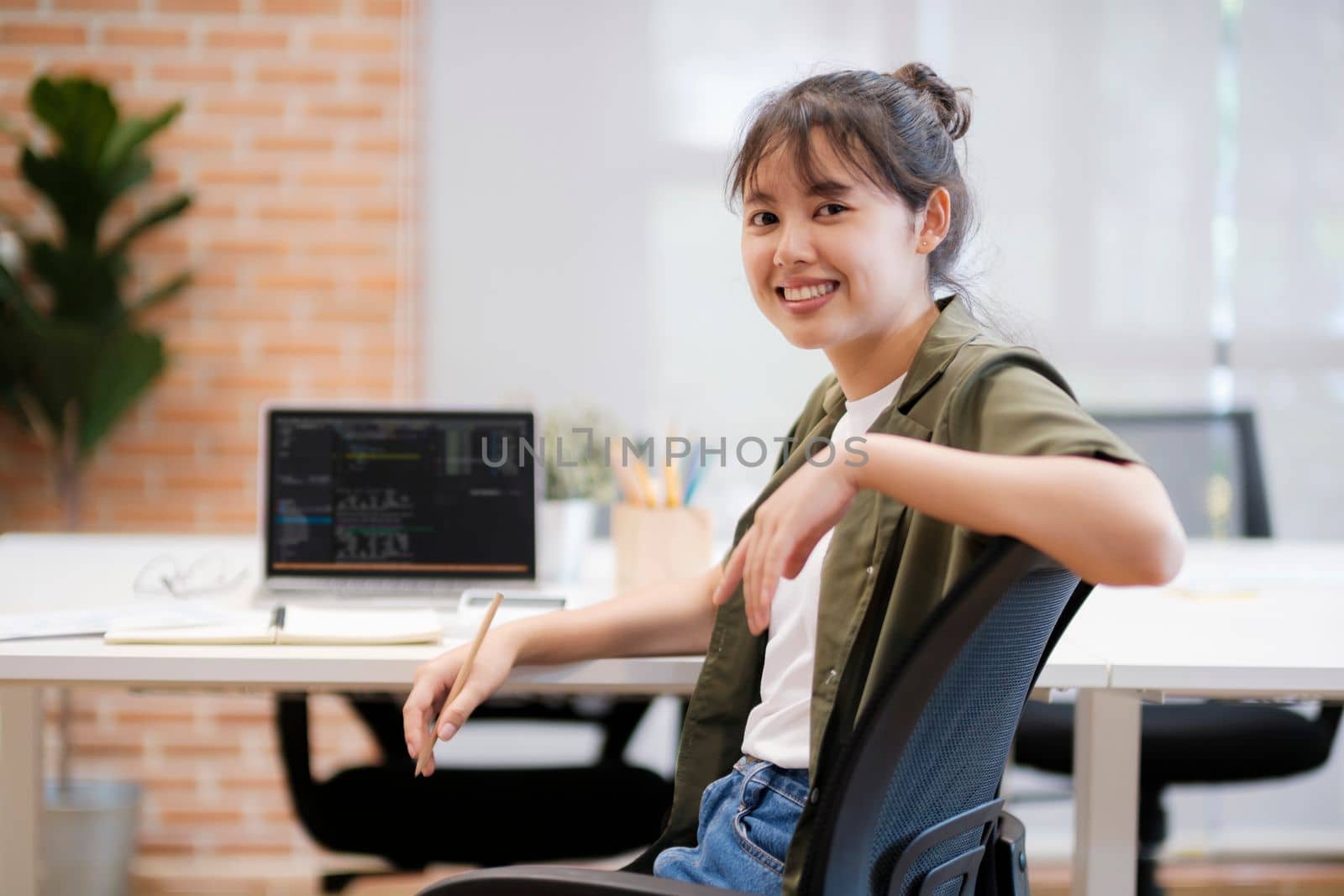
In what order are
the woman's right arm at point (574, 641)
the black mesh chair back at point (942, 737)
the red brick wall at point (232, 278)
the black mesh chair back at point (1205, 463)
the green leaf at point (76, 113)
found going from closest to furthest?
the black mesh chair back at point (942, 737), the woman's right arm at point (574, 641), the black mesh chair back at point (1205, 463), the green leaf at point (76, 113), the red brick wall at point (232, 278)

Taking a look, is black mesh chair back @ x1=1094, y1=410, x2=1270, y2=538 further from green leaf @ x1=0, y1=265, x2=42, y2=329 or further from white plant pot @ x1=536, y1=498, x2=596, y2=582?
green leaf @ x1=0, y1=265, x2=42, y2=329

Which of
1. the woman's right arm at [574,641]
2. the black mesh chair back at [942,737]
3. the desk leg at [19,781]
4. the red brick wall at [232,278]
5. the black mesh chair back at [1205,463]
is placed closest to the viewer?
the black mesh chair back at [942,737]

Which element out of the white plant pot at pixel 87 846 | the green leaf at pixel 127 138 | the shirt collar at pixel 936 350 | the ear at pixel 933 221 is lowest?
the white plant pot at pixel 87 846

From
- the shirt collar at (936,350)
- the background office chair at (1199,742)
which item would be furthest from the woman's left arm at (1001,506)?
the background office chair at (1199,742)

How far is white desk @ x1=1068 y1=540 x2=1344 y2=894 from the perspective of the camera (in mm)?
1194

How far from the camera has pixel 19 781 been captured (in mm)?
1499

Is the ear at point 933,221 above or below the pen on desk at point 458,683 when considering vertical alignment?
above

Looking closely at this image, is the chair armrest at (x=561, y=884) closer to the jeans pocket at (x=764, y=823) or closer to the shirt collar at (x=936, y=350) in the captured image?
the jeans pocket at (x=764, y=823)

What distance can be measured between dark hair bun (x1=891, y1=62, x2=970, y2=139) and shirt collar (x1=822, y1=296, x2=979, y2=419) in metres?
0.18

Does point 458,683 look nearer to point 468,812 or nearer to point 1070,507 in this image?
point 1070,507

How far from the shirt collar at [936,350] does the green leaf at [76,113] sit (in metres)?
2.35

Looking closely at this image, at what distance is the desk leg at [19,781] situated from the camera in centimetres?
148

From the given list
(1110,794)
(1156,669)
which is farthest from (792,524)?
(1110,794)

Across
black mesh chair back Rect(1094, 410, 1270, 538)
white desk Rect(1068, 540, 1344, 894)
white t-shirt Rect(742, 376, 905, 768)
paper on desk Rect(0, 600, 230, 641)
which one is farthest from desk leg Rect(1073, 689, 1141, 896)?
black mesh chair back Rect(1094, 410, 1270, 538)
